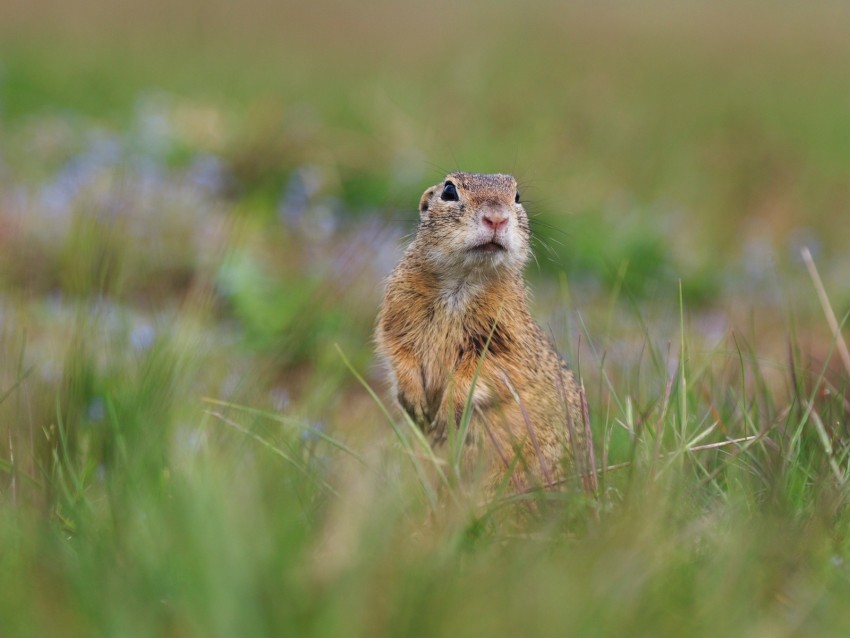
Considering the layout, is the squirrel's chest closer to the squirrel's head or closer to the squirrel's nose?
the squirrel's head

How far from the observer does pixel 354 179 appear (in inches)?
328

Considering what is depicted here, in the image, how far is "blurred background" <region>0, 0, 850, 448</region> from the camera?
3.93 meters

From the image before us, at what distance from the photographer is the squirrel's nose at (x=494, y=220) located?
3.65 metres

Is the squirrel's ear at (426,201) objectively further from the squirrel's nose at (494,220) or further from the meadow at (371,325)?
the squirrel's nose at (494,220)

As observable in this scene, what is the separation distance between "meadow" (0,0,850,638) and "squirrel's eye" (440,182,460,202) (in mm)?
269

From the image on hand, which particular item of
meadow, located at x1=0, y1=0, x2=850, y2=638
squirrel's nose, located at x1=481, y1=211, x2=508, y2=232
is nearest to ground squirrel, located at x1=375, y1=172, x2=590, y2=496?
squirrel's nose, located at x1=481, y1=211, x2=508, y2=232

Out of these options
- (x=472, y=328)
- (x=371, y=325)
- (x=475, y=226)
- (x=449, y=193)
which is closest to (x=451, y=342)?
(x=472, y=328)

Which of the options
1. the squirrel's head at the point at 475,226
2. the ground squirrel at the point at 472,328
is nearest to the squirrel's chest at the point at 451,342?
the ground squirrel at the point at 472,328

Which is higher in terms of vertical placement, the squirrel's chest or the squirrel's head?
the squirrel's head

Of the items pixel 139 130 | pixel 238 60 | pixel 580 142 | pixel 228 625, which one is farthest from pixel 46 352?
pixel 238 60

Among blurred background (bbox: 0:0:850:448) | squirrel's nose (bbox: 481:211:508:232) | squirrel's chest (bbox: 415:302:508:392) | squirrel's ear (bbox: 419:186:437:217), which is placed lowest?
blurred background (bbox: 0:0:850:448)

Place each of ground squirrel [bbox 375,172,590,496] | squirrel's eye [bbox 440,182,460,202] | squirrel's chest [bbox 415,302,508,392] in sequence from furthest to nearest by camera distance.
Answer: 1. squirrel's eye [bbox 440,182,460,202]
2. squirrel's chest [bbox 415,302,508,392]
3. ground squirrel [bbox 375,172,590,496]

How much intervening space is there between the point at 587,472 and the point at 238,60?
35.9 feet

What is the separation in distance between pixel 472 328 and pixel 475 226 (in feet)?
1.14
